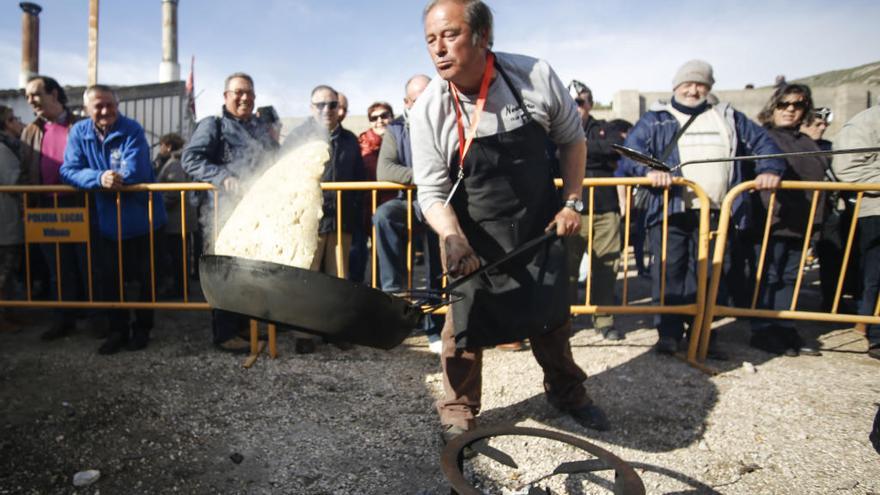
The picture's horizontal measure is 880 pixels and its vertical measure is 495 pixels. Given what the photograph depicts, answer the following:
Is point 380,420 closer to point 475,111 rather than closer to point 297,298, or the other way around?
point 297,298

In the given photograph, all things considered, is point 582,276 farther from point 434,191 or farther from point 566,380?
point 434,191

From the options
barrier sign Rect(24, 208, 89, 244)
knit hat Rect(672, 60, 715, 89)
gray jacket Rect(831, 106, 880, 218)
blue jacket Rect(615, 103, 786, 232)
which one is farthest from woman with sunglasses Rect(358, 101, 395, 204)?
gray jacket Rect(831, 106, 880, 218)

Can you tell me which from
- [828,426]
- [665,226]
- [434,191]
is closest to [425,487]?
[434,191]

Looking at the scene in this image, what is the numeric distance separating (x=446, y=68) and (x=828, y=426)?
289cm

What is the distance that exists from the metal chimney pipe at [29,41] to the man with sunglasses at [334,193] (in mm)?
20713

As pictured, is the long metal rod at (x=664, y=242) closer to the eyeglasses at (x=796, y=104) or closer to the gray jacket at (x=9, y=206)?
the eyeglasses at (x=796, y=104)

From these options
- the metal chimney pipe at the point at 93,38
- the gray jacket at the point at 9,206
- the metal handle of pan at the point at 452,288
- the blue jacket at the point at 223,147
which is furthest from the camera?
the metal chimney pipe at the point at 93,38

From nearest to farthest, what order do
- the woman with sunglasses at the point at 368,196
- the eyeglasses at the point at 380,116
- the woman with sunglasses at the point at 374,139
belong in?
the woman with sunglasses at the point at 368,196
the woman with sunglasses at the point at 374,139
the eyeglasses at the point at 380,116

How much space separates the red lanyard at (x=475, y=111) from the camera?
→ 2357mm

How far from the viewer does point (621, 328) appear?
4.94 m

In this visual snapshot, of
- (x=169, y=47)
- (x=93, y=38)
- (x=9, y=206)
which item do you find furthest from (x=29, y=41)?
(x=9, y=206)

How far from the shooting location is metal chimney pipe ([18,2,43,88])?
19250 mm

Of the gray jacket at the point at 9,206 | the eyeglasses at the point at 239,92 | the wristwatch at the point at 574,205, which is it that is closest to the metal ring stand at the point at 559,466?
the wristwatch at the point at 574,205

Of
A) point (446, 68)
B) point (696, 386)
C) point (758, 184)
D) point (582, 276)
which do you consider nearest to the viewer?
point (446, 68)
